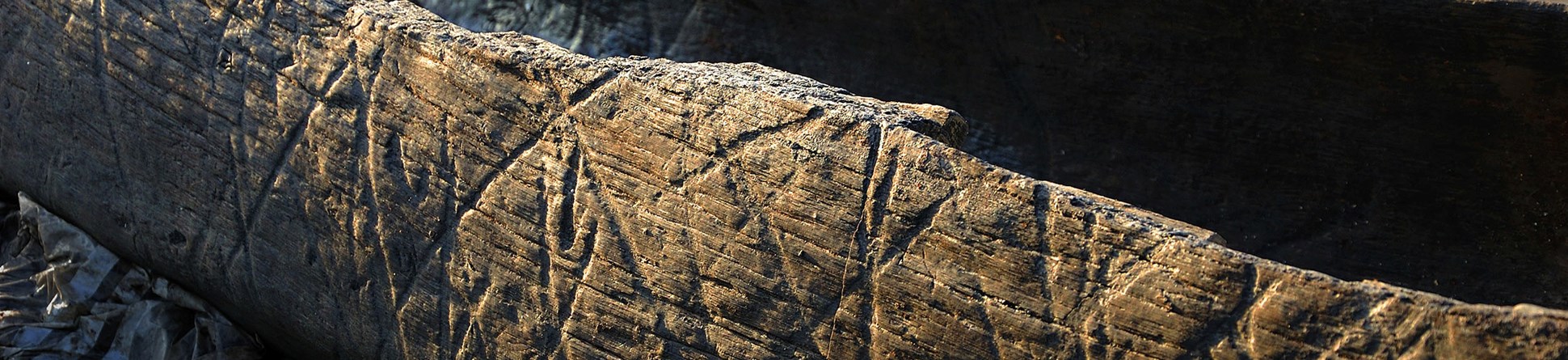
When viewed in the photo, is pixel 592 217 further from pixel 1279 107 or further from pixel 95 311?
pixel 1279 107

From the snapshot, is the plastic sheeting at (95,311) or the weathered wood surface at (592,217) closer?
the weathered wood surface at (592,217)

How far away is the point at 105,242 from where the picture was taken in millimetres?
2486

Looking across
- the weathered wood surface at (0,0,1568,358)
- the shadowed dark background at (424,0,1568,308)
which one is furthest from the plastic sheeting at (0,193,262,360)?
the shadowed dark background at (424,0,1568,308)

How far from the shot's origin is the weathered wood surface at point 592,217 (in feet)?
5.08

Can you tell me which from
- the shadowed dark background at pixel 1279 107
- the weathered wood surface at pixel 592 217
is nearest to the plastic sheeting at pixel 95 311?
the weathered wood surface at pixel 592 217

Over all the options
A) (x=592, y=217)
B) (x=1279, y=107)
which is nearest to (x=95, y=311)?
(x=592, y=217)

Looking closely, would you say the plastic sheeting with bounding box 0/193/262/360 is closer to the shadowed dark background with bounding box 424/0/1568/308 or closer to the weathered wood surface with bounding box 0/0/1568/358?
the weathered wood surface with bounding box 0/0/1568/358

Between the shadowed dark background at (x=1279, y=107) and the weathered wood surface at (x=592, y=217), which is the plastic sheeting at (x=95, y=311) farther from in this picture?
the shadowed dark background at (x=1279, y=107)

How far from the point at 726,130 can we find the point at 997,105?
1.33 metres

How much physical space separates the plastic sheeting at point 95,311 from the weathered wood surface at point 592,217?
0.07m

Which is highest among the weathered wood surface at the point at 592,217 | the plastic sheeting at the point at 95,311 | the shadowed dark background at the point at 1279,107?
the shadowed dark background at the point at 1279,107

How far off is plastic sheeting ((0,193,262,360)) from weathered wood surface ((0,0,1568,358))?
71mm

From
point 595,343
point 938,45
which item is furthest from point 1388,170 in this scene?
point 595,343

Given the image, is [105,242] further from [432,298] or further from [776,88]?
[776,88]
